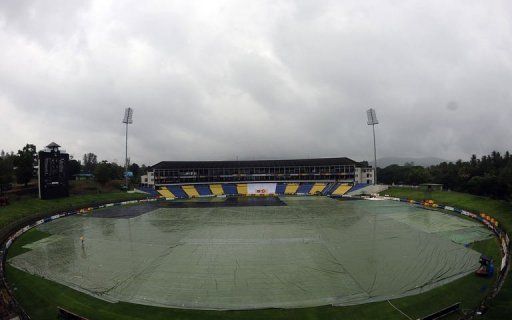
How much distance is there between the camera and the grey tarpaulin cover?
20.6 metres

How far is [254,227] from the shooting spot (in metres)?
44.2

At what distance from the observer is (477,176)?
76188 millimetres

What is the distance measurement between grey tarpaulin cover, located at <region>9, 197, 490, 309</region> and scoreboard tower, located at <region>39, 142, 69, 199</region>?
18.5 m

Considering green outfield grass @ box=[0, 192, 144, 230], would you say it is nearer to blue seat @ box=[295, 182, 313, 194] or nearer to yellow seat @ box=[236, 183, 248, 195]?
yellow seat @ box=[236, 183, 248, 195]

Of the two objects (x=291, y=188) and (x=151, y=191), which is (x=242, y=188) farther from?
(x=151, y=191)

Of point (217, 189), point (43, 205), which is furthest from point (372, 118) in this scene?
point (43, 205)

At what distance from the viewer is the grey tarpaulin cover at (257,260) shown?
A: 2061 cm

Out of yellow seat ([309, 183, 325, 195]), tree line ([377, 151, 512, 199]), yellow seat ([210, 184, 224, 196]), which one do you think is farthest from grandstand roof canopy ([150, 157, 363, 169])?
tree line ([377, 151, 512, 199])

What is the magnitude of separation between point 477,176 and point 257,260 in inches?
2969

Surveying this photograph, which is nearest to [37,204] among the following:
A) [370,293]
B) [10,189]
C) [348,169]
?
[10,189]

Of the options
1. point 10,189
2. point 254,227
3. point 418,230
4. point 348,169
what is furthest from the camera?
point 348,169

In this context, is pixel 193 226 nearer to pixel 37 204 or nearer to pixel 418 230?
pixel 418 230

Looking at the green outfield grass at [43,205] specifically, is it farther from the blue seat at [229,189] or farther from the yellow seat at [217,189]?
the blue seat at [229,189]

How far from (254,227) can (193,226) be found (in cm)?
971
